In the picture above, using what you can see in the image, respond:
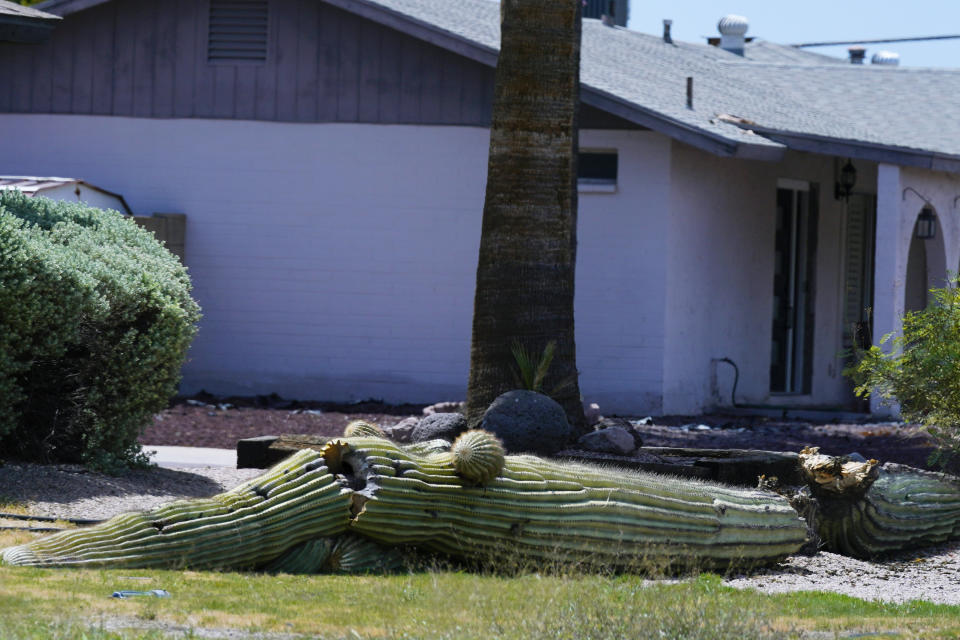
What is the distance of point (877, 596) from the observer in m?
6.80

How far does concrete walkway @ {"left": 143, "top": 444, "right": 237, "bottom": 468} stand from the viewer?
34.9ft

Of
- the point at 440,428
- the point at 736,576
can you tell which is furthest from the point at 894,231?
the point at 736,576

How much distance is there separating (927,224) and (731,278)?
228cm

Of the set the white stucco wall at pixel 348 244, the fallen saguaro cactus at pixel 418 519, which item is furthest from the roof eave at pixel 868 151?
the fallen saguaro cactus at pixel 418 519

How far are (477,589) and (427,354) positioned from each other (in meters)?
10.0

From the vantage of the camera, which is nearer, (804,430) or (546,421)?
(546,421)

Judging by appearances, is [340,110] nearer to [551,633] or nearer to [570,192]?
[570,192]

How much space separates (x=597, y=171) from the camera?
49.8ft

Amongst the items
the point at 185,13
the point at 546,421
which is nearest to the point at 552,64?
the point at 546,421

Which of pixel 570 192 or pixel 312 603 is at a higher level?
pixel 570 192

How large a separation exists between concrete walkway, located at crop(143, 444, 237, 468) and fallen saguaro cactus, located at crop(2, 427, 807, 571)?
3950 mm

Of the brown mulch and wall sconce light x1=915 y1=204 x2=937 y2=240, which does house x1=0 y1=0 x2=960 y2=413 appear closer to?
wall sconce light x1=915 y1=204 x2=937 y2=240

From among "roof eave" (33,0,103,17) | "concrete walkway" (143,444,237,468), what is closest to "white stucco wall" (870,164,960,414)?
"concrete walkway" (143,444,237,468)

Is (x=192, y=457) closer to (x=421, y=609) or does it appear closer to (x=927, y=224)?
(x=421, y=609)
